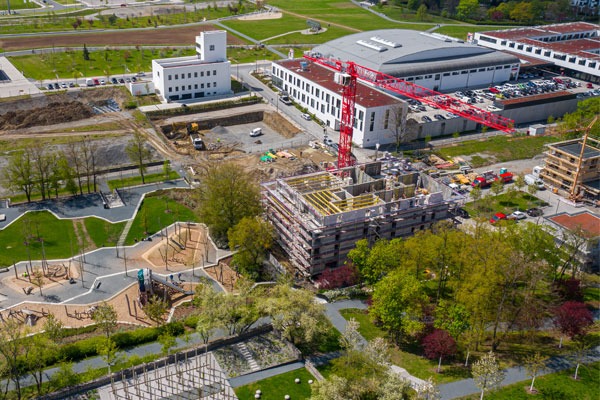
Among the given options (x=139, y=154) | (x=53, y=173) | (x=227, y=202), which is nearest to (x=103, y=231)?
(x=53, y=173)

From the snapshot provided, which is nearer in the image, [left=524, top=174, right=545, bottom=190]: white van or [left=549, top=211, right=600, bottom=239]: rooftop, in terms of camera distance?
[left=549, top=211, right=600, bottom=239]: rooftop

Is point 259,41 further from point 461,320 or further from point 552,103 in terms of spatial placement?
point 461,320

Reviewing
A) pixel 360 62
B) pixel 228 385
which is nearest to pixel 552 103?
pixel 360 62

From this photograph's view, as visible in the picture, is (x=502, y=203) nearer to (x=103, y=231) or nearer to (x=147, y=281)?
(x=147, y=281)

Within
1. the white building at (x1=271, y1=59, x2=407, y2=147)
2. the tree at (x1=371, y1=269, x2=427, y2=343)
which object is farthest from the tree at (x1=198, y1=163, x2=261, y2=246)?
the white building at (x1=271, y1=59, x2=407, y2=147)

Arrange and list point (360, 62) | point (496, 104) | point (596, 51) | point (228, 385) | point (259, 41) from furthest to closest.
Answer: point (259, 41) < point (596, 51) < point (360, 62) < point (496, 104) < point (228, 385)

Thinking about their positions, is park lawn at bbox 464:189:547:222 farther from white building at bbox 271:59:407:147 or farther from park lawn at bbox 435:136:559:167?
white building at bbox 271:59:407:147
